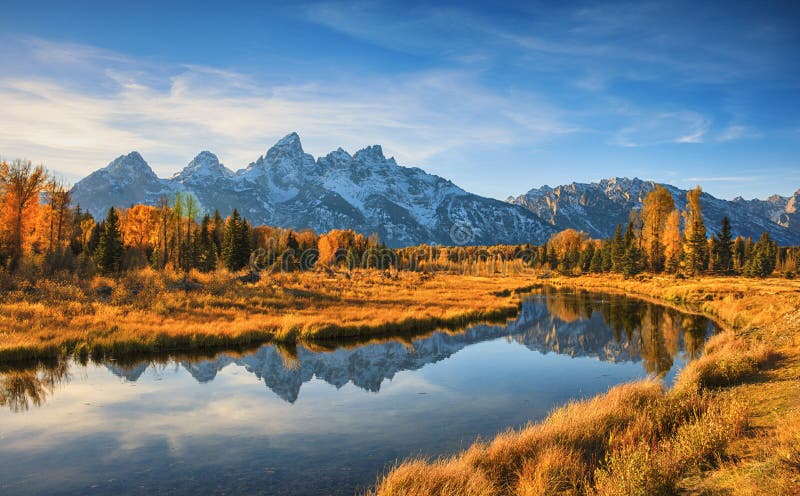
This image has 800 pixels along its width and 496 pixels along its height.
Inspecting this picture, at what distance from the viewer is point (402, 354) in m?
25.6

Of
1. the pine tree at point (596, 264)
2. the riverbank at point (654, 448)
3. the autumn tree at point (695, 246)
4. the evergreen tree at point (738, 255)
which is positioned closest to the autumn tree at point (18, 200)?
the riverbank at point (654, 448)

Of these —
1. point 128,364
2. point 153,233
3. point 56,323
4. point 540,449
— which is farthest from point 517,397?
point 153,233

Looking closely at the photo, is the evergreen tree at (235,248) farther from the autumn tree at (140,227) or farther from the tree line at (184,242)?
the autumn tree at (140,227)

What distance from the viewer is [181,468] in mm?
11000

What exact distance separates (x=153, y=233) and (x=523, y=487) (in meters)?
83.0

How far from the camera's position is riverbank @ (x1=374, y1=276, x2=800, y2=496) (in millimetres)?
7238

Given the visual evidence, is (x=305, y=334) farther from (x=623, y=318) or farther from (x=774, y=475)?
(x=623, y=318)

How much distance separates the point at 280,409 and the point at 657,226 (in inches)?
3445

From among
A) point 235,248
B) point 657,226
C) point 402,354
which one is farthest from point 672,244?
point 235,248

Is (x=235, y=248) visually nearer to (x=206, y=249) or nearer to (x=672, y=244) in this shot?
(x=206, y=249)

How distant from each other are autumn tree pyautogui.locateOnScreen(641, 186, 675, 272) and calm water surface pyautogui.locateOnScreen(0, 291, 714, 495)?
61734 millimetres

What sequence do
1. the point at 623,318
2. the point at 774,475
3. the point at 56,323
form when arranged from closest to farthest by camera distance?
the point at 774,475 → the point at 56,323 → the point at 623,318

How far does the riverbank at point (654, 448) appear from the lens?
23.7 feet

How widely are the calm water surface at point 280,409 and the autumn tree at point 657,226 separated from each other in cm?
6173
